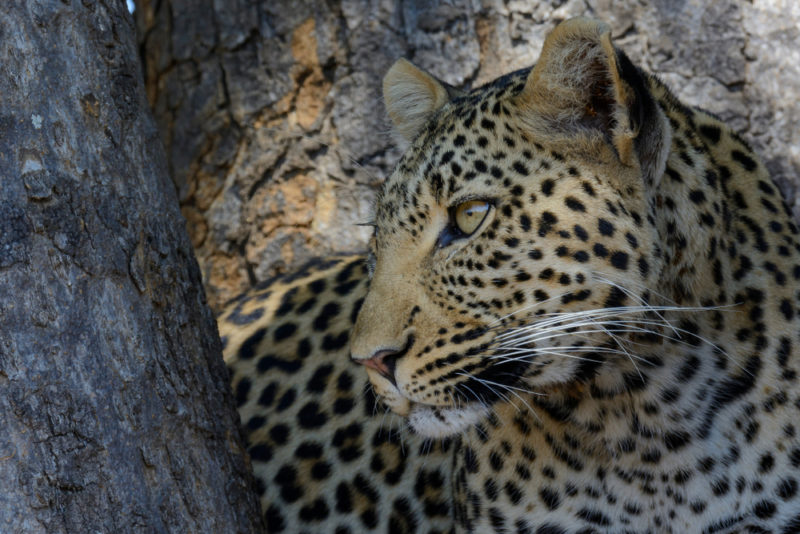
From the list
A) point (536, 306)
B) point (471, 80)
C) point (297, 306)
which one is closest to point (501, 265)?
point (536, 306)

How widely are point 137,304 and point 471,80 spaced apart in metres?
2.54

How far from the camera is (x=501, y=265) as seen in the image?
2.62 meters

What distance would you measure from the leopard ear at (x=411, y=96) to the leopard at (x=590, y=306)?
0.17m

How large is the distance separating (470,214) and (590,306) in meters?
0.40

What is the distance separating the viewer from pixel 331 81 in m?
4.91

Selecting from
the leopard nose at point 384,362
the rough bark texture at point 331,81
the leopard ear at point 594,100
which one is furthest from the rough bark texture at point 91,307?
the rough bark texture at point 331,81

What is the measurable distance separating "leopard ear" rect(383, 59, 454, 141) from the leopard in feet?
0.56

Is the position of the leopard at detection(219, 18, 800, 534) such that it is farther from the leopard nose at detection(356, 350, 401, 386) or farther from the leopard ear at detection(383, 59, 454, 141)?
the leopard ear at detection(383, 59, 454, 141)

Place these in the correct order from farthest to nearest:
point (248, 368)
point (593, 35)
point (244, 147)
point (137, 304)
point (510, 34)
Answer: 1. point (244, 147)
2. point (510, 34)
3. point (248, 368)
4. point (137, 304)
5. point (593, 35)

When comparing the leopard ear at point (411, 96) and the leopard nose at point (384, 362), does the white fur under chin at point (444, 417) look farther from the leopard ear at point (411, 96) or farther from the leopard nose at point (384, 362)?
the leopard ear at point (411, 96)

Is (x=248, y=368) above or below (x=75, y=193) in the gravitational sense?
below

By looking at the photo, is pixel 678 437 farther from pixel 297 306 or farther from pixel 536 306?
pixel 297 306

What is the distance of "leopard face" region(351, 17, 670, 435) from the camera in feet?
8.36

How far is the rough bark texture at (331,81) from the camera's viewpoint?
4598mm
